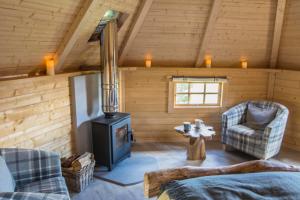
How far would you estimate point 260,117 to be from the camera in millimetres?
3898

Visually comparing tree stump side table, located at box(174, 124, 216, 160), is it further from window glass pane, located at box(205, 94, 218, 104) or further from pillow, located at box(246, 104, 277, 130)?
window glass pane, located at box(205, 94, 218, 104)

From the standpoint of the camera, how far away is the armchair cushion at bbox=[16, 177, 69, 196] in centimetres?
204

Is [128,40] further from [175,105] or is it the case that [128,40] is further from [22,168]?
[22,168]

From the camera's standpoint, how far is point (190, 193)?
1400 millimetres

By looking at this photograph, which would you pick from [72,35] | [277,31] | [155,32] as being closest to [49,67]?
[72,35]

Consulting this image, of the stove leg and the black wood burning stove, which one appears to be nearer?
the black wood burning stove

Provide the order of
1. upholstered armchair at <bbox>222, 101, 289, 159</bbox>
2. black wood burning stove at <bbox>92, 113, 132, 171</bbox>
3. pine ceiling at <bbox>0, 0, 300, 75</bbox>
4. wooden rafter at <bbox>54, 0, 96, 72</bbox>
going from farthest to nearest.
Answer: upholstered armchair at <bbox>222, 101, 289, 159</bbox> → black wood burning stove at <bbox>92, 113, 132, 171</bbox> → wooden rafter at <bbox>54, 0, 96, 72</bbox> → pine ceiling at <bbox>0, 0, 300, 75</bbox>

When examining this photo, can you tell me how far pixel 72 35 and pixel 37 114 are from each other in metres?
1.02

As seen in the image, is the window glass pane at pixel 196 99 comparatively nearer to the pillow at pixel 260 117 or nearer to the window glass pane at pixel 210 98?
the window glass pane at pixel 210 98

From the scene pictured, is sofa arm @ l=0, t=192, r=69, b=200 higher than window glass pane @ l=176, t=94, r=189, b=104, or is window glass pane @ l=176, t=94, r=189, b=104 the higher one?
window glass pane @ l=176, t=94, r=189, b=104

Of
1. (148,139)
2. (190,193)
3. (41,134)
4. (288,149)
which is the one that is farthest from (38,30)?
(288,149)

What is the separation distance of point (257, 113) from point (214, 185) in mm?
2833

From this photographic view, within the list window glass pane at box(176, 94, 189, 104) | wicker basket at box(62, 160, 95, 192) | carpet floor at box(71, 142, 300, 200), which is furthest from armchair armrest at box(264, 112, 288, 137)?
wicker basket at box(62, 160, 95, 192)

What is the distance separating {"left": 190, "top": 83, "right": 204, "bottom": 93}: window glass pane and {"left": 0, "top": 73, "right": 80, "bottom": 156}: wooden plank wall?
2.32 meters
